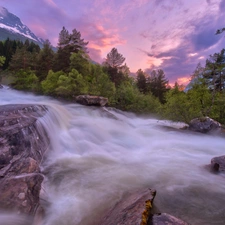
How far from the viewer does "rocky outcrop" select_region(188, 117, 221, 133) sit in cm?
1453

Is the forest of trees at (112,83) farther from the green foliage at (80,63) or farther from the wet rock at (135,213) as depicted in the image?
the wet rock at (135,213)

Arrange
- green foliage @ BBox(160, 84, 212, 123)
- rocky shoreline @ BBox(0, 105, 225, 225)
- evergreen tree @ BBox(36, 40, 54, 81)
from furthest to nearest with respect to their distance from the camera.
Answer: evergreen tree @ BBox(36, 40, 54, 81)
green foliage @ BBox(160, 84, 212, 123)
rocky shoreline @ BBox(0, 105, 225, 225)

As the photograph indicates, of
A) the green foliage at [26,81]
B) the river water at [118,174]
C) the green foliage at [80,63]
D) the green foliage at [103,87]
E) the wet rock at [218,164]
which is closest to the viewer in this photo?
the river water at [118,174]

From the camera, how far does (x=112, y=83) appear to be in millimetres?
25516

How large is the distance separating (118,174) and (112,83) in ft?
65.8

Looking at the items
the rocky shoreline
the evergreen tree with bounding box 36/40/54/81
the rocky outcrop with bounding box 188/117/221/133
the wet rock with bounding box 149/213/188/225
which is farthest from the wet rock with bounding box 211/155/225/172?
the evergreen tree with bounding box 36/40/54/81

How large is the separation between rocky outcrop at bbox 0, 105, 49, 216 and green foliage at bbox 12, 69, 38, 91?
20875mm

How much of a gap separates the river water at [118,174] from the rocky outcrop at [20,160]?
41cm

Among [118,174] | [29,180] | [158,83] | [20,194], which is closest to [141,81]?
[158,83]

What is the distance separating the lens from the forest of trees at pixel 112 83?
1736 centimetres

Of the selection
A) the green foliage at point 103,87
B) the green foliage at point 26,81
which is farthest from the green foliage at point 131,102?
the green foliage at point 26,81

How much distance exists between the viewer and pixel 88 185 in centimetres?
557

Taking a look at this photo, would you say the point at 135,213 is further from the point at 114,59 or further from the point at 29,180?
the point at 114,59

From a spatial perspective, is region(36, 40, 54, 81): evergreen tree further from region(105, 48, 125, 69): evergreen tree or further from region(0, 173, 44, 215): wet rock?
region(0, 173, 44, 215): wet rock
